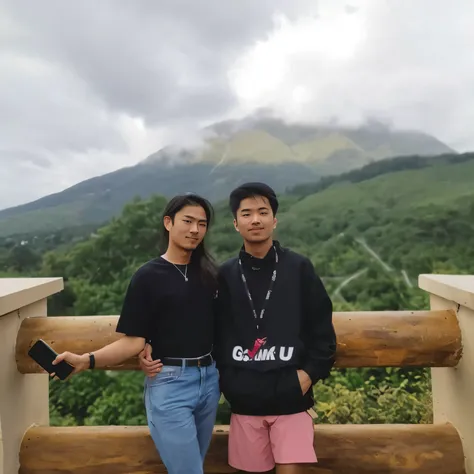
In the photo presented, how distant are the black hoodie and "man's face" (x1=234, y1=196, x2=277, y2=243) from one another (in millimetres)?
78

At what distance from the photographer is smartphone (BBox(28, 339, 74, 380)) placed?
129 centimetres

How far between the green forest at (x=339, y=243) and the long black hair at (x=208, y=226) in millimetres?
3598

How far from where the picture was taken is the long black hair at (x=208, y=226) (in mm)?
1436

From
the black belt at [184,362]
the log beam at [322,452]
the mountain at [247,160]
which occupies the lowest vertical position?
the log beam at [322,452]

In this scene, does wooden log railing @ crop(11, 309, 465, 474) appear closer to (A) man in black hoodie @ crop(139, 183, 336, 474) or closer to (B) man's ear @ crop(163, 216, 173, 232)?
(A) man in black hoodie @ crop(139, 183, 336, 474)

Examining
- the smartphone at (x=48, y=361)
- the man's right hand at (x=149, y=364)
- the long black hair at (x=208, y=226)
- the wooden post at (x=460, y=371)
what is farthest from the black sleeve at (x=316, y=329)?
the smartphone at (x=48, y=361)

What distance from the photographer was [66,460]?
5.73ft

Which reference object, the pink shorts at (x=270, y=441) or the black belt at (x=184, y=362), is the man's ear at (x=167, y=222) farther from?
the pink shorts at (x=270, y=441)

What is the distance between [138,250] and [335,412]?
4.80 metres

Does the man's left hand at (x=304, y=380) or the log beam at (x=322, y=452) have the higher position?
the man's left hand at (x=304, y=380)

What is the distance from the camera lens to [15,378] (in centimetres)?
176

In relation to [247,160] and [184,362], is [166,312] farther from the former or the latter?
[247,160]

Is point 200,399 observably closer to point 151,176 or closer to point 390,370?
point 390,370

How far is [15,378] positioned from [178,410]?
77cm
